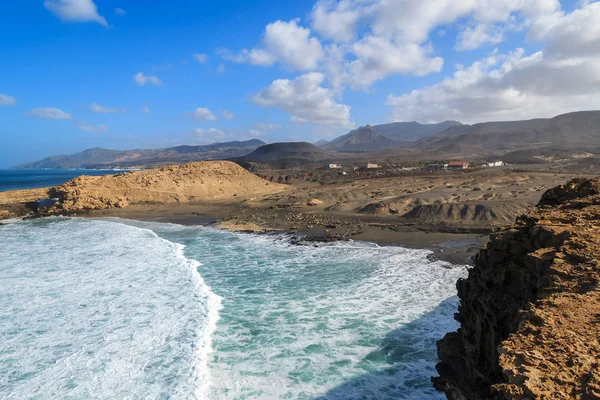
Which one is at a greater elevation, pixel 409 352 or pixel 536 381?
pixel 536 381

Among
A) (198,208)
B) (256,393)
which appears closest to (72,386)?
(256,393)

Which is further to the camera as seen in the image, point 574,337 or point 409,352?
point 409,352

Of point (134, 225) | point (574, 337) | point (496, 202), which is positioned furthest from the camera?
point (134, 225)

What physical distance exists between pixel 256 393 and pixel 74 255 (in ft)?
49.0

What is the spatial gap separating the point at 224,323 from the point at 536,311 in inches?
317

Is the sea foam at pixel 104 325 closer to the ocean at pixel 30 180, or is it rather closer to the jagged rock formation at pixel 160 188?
the jagged rock formation at pixel 160 188

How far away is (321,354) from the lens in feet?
27.5

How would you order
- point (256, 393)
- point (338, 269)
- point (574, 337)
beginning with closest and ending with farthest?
point (574, 337) → point (256, 393) → point (338, 269)

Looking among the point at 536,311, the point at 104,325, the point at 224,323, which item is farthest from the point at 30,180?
the point at 536,311

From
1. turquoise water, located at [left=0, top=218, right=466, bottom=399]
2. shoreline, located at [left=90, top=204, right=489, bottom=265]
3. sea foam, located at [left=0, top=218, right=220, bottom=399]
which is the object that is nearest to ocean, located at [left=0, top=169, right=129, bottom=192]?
shoreline, located at [left=90, top=204, right=489, bottom=265]

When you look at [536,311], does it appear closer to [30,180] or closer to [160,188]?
[160,188]

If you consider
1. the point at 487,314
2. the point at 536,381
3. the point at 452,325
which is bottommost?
the point at 452,325

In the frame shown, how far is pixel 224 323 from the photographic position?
1012 cm

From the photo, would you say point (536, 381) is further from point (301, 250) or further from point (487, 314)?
point (301, 250)
